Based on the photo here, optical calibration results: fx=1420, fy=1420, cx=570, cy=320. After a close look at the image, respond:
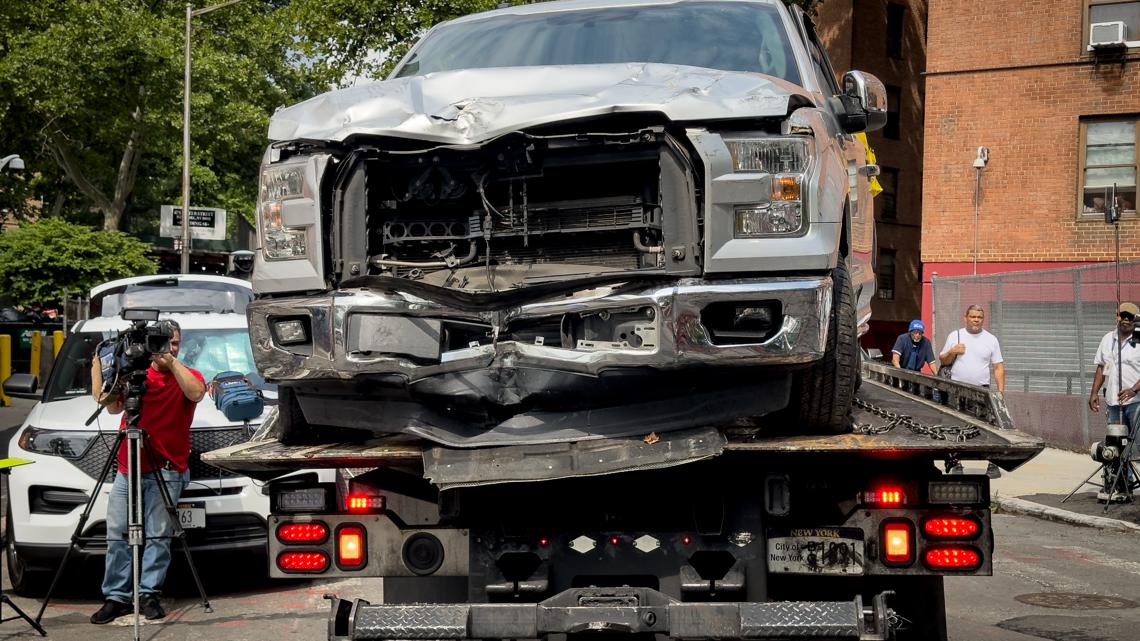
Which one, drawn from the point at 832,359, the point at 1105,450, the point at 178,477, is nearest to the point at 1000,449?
the point at 832,359

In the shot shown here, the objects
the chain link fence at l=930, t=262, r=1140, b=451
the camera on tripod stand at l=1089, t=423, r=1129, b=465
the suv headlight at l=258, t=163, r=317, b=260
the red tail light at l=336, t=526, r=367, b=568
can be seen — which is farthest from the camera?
the chain link fence at l=930, t=262, r=1140, b=451

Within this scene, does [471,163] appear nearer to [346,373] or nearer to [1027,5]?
[346,373]

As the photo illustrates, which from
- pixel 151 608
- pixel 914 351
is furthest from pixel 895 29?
pixel 151 608

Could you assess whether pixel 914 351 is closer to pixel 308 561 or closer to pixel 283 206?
pixel 308 561

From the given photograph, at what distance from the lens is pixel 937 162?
88.5 feet

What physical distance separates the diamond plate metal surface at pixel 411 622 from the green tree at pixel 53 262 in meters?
26.5

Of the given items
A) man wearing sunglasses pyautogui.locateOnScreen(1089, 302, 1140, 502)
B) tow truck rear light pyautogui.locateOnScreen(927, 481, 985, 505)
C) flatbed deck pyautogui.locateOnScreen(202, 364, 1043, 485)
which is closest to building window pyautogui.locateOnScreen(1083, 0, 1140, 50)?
man wearing sunglasses pyautogui.locateOnScreen(1089, 302, 1140, 502)

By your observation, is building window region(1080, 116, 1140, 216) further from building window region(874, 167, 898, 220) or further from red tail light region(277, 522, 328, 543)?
red tail light region(277, 522, 328, 543)

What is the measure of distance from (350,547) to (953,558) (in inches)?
85.4

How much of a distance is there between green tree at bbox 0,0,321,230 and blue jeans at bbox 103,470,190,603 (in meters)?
21.2

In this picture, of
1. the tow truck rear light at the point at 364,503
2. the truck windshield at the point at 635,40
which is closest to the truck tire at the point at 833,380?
the truck windshield at the point at 635,40

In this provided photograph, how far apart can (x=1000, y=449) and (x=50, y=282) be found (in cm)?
2835

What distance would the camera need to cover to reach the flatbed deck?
4.62 metres

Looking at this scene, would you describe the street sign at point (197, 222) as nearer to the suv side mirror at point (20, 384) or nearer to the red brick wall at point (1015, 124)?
the red brick wall at point (1015, 124)
